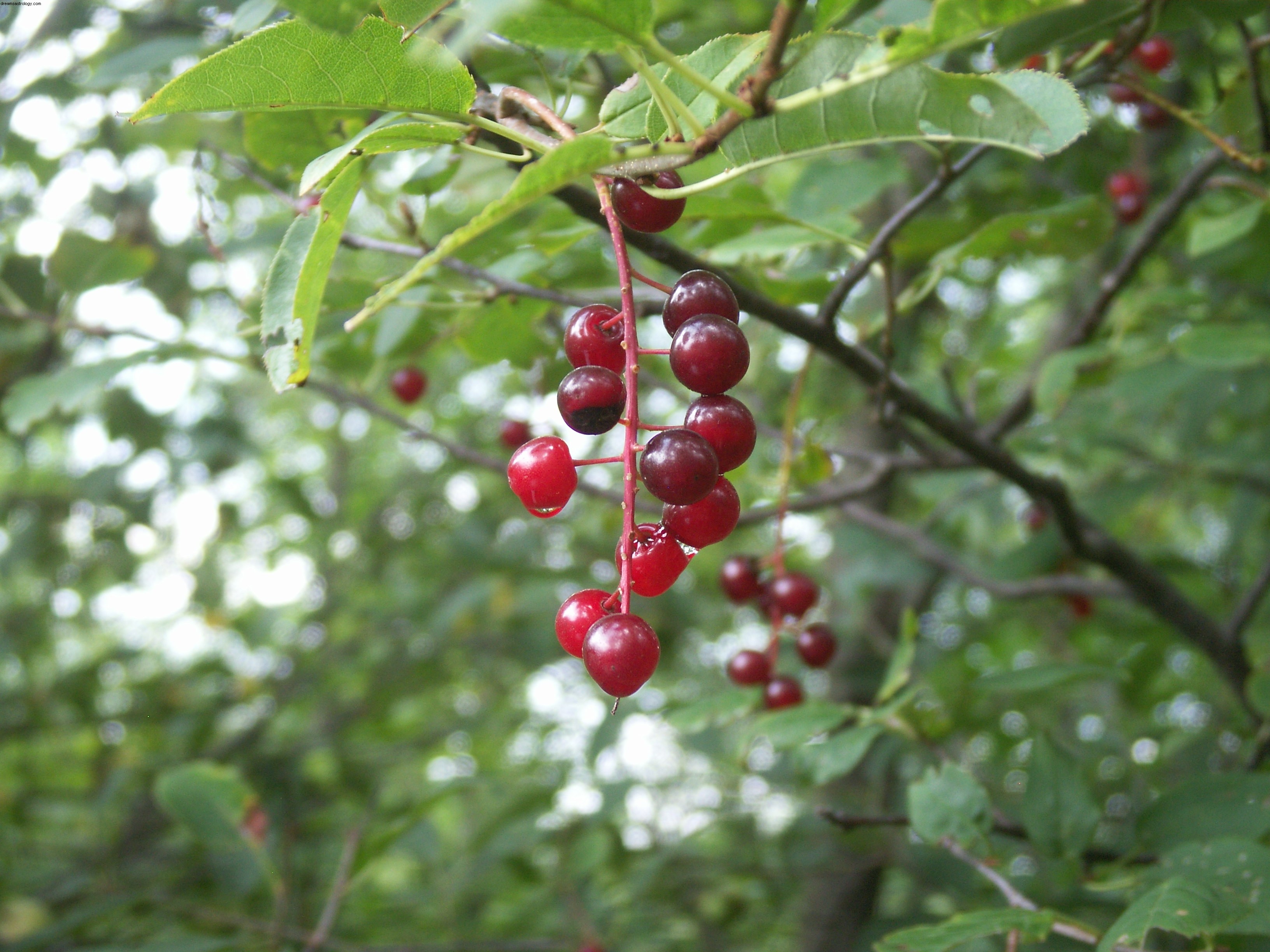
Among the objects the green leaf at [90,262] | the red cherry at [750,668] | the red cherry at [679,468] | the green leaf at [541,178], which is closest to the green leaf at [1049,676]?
the red cherry at [750,668]

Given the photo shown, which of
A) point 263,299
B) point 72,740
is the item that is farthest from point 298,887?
point 263,299

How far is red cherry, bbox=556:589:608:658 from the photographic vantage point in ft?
2.81

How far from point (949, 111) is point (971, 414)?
113 centimetres

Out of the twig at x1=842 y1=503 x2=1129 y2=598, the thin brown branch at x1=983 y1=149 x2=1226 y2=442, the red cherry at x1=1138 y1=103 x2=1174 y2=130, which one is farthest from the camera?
the red cherry at x1=1138 y1=103 x2=1174 y2=130

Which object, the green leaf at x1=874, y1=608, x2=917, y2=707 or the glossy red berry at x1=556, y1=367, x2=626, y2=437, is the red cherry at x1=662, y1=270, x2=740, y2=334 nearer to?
the glossy red berry at x1=556, y1=367, x2=626, y2=437

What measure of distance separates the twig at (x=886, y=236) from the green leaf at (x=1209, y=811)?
1016 mm

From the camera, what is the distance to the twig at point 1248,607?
72.1 inches

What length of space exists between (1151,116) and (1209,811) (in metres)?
1.71

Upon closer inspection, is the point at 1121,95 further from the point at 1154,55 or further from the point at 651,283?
the point at 651,283

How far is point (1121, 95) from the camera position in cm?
195

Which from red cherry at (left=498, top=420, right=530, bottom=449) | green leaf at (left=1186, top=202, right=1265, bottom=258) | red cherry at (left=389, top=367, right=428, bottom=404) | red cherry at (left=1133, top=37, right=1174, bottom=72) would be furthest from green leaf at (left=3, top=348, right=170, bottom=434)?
red cherry at (left=1133, top=37, right=1174, bottom=72)

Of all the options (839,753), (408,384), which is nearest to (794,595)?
(839,753)

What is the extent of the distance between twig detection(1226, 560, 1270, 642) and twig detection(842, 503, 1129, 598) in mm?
201

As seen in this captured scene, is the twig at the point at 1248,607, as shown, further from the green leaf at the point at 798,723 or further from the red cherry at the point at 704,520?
the red cherry at the point at 704,520
